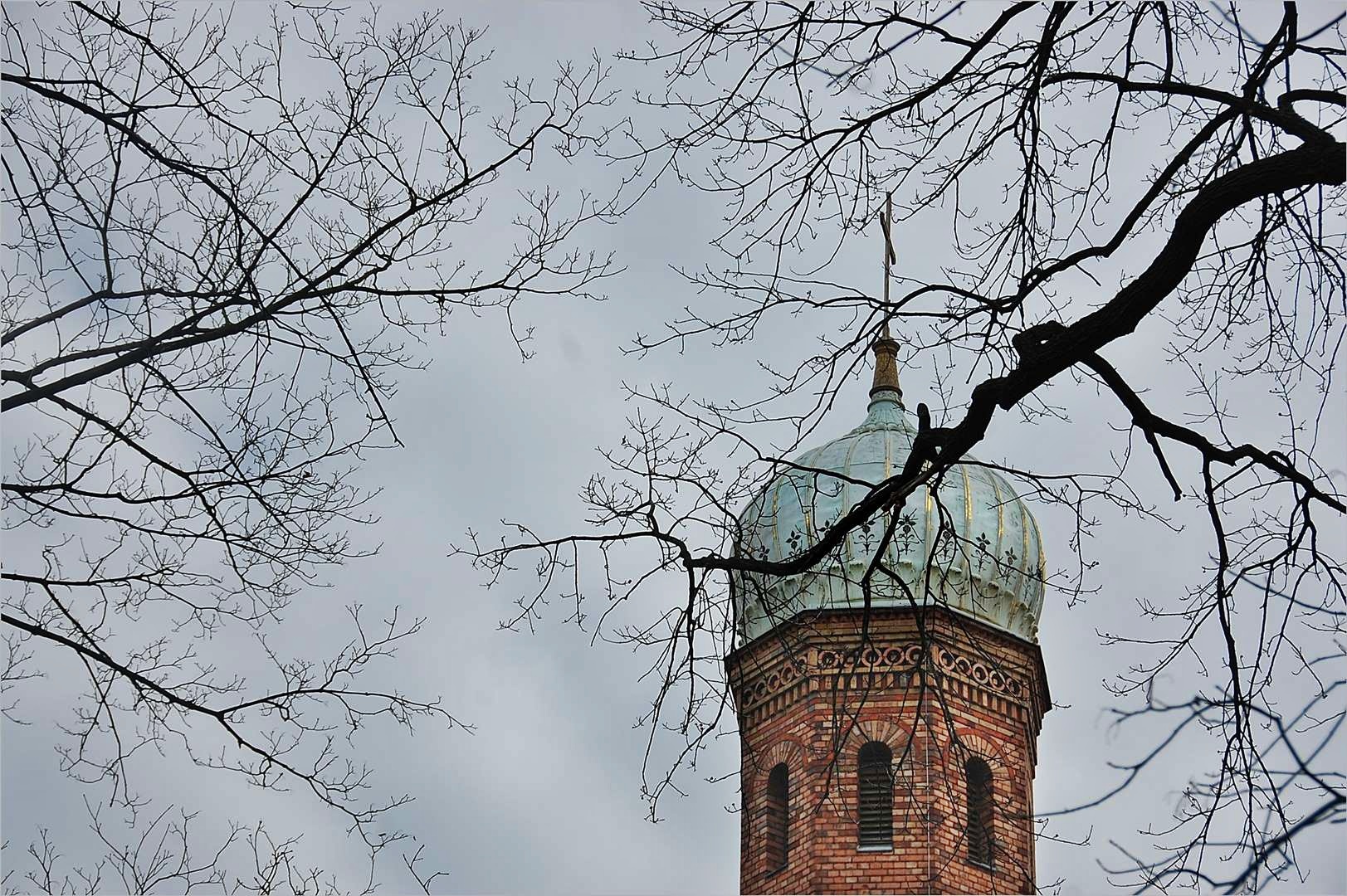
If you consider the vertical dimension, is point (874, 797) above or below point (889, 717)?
below

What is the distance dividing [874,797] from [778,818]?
3.80 ft

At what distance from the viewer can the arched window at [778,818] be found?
20.8 m

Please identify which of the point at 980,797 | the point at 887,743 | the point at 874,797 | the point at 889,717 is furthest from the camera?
the point at 887,743

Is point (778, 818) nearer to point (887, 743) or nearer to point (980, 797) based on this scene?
point (887, 743)

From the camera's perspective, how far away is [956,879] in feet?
64.3

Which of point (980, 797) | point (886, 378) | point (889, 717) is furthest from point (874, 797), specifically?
point (886, 378)

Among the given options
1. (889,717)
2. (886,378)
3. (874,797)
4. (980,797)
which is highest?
(886,378)

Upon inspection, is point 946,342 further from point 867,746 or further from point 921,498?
point 921,498

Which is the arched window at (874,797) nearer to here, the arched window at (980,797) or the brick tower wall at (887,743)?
the brick tower wall at (887,743)

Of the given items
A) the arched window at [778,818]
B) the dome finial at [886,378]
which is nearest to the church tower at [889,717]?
the arched window at [778,818]

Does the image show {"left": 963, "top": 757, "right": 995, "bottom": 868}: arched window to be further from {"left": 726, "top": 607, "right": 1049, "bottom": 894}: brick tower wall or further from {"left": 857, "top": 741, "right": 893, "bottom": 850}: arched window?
{"left": 857, "top": 741, "right": 893, "bottom": 850}: arched window

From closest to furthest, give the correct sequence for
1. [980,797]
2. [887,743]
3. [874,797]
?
[980,797]
[874,797]
[887,743]

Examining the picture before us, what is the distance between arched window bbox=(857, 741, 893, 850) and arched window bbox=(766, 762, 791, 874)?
2.69ft

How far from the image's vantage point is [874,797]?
2044 cm
